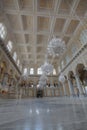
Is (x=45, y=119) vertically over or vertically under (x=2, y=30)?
under

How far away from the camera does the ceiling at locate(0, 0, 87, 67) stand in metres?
7.46

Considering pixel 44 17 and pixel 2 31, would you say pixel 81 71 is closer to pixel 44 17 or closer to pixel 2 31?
pixel 44 17

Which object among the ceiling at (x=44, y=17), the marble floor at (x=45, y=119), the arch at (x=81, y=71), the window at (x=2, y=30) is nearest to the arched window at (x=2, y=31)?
the window at (x=2, y=30)

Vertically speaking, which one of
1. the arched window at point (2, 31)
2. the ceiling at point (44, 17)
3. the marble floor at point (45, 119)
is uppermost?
the ceiling at point (44, 17)

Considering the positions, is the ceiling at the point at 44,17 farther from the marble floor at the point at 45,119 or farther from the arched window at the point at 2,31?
the marble floor at the point at 45,119

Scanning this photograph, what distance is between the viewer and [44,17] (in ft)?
29.0

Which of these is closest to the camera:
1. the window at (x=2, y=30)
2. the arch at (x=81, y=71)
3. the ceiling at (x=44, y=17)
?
the ceiling at (x=44, y=17)

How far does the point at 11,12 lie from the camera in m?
7.98

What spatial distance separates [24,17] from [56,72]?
1439 centimetres

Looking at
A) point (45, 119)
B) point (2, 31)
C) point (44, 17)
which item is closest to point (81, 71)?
point (44, 17)

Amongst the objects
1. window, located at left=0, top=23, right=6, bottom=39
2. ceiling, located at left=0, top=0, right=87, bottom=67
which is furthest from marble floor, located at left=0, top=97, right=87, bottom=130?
window, located at left=0, top=23, right=6, bottom=39

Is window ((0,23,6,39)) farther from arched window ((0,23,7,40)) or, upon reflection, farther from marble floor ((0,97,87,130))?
marble floor ((0,97,87,130))

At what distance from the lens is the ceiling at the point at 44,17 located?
7465 millimetres

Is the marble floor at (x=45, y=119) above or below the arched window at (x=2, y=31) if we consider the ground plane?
below
